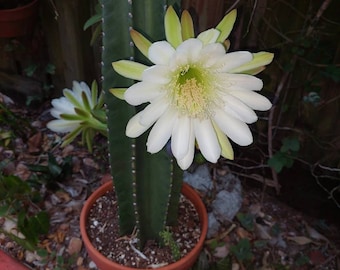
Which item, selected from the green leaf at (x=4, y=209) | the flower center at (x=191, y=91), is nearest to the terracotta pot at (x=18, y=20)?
the green leaf at (x=4, y=209)

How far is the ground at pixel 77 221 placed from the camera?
1.42 m

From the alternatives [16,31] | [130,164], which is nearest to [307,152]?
[130,164]

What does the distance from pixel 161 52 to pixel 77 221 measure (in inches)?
37.6

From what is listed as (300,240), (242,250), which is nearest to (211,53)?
(242,250)

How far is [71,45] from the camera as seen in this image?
5.54 feet

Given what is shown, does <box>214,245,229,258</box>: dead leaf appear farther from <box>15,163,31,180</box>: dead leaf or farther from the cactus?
<box>15,163,31,180</box>: dead leaf

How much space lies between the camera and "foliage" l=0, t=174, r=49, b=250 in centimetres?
133

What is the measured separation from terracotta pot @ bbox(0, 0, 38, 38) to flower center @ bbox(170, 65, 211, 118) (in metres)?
1.04

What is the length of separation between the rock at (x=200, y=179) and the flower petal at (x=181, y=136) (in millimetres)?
845

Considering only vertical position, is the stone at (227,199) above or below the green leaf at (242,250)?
above

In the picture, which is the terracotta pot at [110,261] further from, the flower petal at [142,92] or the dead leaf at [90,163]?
the flower petal at [142,92]

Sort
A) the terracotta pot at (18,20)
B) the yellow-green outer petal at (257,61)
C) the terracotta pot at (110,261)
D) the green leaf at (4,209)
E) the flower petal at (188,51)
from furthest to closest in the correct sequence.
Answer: the terracotta pot at (18,20)
the green leaf at (4,209)
the terracotta pot at (110,261)
the yellow-green outer petal at (257,61)
the flower petal at (188,51)

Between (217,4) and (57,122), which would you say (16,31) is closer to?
(57,122)

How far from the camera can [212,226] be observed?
154 centimetres
